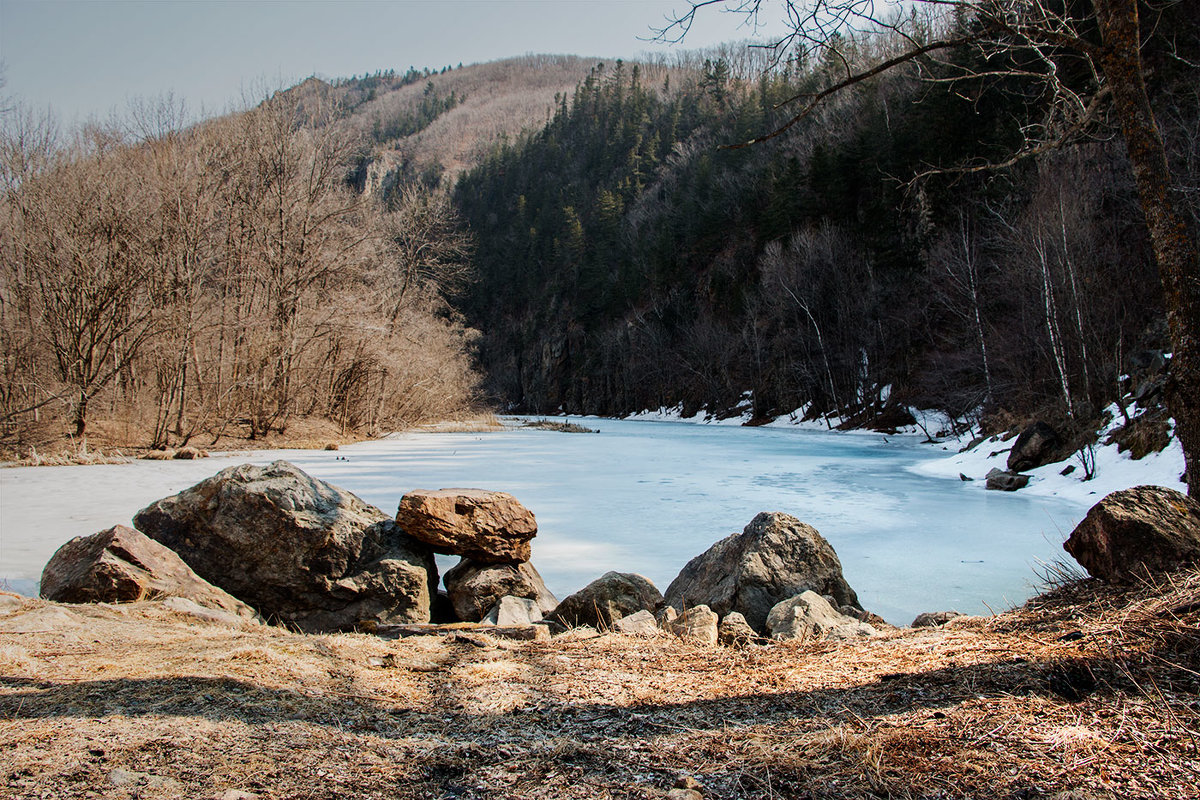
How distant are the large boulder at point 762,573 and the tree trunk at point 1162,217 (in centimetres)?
233

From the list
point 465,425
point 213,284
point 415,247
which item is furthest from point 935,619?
point 465,425

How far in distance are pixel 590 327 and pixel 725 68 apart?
38221 mm

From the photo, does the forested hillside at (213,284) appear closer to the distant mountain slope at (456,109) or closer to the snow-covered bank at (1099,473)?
the snow-covered bank at (1099,473)

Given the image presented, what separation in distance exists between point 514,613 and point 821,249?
37.4 meters

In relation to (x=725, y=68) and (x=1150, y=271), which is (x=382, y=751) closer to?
(x=1150, y=271)

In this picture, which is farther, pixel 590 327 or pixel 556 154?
pixel 556 154

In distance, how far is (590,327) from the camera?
73.6 metres

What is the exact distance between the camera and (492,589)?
217 inches

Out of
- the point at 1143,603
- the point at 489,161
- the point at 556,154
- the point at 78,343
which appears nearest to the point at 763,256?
the point at 78,343

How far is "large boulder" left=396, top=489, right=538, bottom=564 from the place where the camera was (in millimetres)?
5820

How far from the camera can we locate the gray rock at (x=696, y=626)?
142 inches

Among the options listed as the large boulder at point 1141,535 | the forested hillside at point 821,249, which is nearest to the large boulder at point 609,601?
the large boulder at point 1141,535

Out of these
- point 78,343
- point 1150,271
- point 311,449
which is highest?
point 1150,271

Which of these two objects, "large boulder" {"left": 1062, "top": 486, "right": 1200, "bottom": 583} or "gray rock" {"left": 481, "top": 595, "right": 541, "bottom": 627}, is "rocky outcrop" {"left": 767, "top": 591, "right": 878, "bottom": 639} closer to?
"large boulder" {"left": 1062, "top": 486, "right": 1200, "bottom": 583}
